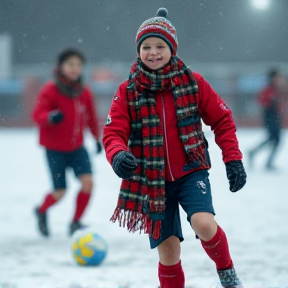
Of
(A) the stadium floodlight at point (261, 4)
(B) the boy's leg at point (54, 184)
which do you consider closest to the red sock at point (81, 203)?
(B) the boy's leg at point (54, 184)

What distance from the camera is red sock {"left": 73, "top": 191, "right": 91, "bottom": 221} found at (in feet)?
20.2

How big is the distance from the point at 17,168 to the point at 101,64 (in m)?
10.6

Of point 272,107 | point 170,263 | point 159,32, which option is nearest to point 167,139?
point 159,32

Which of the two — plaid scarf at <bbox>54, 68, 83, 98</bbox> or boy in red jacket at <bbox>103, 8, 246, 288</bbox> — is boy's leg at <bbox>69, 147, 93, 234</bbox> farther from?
boy in red jacket at <bbox>103, 8, 246, 288</bbox>

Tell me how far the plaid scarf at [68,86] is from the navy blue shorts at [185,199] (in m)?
2.62

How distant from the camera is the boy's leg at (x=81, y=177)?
19.8ft

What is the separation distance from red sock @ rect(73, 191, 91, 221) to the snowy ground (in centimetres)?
22

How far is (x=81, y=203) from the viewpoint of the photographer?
6176mm

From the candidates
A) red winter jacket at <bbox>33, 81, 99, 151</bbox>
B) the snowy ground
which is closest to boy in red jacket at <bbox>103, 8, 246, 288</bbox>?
the snowy ground

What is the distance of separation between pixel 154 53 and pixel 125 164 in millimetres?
609

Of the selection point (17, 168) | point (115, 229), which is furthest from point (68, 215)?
point (17, 168)

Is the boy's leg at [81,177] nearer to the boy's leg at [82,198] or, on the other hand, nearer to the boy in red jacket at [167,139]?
the boy's leg at [82,198]

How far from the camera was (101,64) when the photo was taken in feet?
72.6

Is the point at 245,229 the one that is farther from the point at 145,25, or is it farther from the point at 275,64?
the point at 275,64
